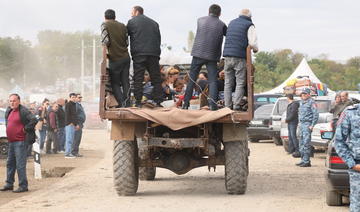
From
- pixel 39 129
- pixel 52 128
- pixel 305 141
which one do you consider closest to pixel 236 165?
pixel 305 141

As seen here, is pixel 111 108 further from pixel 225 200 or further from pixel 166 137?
pixel 225 200

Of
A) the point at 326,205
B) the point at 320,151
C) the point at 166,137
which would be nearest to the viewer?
the point at 326,205

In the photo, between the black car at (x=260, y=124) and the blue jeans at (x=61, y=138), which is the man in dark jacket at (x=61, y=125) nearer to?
the blue jeans at (x=61, y=138)

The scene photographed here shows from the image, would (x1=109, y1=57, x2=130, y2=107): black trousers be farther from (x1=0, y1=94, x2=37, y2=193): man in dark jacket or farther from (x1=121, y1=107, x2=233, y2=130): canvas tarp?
(x1=0, y1=94, x2=37, y2=193): man in dark jacket

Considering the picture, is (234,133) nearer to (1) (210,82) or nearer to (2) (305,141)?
(1) (210,82)

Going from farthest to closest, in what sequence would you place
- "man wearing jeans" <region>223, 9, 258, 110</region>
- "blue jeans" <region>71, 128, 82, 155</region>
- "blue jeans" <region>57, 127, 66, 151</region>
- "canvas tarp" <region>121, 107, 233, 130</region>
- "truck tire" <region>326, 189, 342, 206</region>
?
"blue jeans" <region>57, 127, 66, 151</region> → "blue jeans" <region>71, 128, 82, 155</region> → "man wearing jeans" <region>223, 9, 258, 110</region> → "canvas tarp" <region>121, 107, 233, 130</region> → "truck tire" <region>326, 189, 342, 206</region>

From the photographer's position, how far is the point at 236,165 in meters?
12.3

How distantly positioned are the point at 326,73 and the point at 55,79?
3573cm

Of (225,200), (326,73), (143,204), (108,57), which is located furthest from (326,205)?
(326,73)

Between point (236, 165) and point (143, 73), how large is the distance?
222 cm

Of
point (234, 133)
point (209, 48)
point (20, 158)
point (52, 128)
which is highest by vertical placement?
point (209, 48)

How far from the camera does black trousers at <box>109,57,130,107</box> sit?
1295 centimetres

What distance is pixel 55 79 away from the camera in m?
105

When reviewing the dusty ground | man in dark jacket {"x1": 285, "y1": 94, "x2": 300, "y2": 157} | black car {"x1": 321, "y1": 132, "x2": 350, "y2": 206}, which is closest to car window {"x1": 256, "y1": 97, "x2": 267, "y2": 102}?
man in dark jacket {"x1": 285, "y1": 94, "x2": 300, "y2": 157}
